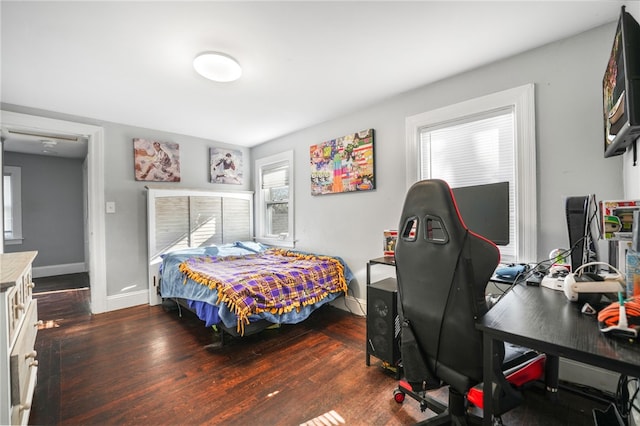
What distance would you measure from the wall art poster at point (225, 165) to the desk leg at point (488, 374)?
4.19 metres

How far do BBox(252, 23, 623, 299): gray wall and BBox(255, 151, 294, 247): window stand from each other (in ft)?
3.87

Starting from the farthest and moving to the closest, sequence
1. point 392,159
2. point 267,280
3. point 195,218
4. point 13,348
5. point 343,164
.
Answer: point 195,218 < point 343,164 < point 392,159 < point 267,280 < point 13,348

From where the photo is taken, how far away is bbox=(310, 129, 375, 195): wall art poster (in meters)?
3.04

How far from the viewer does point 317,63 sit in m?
2.19

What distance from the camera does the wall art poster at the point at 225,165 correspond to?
4340 mm

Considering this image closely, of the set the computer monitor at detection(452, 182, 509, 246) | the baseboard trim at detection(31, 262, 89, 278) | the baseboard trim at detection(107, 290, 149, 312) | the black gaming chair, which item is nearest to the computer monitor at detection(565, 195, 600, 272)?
the computer monitor at detection(452, 182, 509, 246)

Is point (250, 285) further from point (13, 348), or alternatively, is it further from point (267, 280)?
point (13, 348)

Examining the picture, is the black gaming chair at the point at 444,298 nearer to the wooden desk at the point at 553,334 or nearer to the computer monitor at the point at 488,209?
the wooden desk at the point at 553,334

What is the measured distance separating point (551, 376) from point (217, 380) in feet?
6.98

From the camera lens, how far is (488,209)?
1902 mm

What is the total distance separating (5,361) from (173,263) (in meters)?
2.23

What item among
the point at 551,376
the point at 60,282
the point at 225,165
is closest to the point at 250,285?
the point at 551,376

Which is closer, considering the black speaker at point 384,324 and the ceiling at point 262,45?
the ceiling at point 262,45

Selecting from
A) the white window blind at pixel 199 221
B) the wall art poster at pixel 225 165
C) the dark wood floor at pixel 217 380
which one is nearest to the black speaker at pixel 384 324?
the dark wood floor at pixel 217 380
